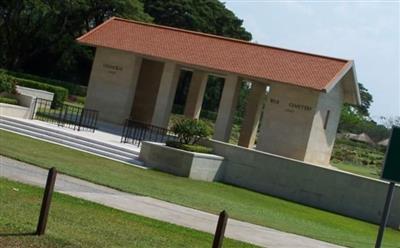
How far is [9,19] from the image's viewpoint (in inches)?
2466

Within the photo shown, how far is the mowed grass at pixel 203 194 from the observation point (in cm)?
1775

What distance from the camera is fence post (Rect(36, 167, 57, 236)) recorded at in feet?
30.4

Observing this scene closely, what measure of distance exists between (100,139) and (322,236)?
1308 centimetres

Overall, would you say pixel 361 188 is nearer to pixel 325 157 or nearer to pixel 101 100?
pixel 325 157

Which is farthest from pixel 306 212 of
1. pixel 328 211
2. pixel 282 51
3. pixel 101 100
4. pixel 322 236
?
pixel 101 100

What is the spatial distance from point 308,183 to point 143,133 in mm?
10613

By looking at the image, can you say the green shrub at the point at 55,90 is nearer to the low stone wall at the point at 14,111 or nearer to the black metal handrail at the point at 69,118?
the black metal handrail at the point at 69,118

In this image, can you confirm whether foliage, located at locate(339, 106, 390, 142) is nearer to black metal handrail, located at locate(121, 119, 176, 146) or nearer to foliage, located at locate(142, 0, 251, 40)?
foliage, located at locate(142, 0, 251, 40)

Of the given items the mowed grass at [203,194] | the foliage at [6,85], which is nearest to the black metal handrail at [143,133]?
the foliage at [6,85]

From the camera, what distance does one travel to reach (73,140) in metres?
27.0

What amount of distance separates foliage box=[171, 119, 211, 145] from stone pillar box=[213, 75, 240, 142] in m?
5.89

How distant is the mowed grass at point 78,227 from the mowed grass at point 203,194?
4469 millimetres

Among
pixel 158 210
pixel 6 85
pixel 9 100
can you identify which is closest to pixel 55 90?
pixel 6 85

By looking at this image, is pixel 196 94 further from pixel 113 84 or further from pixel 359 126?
pixel 359 126
